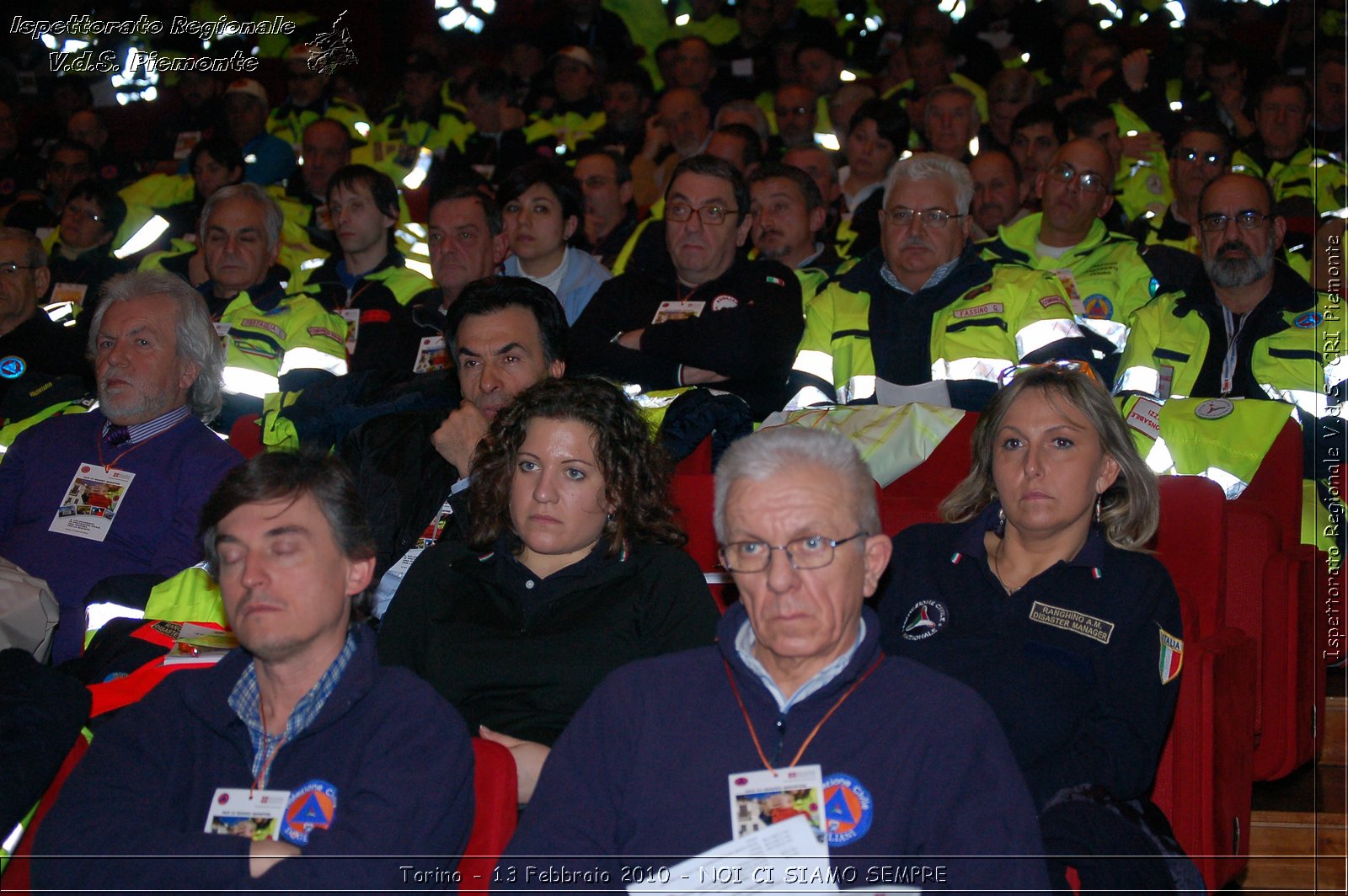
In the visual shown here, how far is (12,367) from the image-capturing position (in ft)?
15.8

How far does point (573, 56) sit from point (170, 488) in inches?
244

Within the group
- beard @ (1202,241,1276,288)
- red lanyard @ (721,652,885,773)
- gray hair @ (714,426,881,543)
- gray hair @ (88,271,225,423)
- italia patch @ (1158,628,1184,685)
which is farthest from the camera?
beard @ (1202,241,1276,288)

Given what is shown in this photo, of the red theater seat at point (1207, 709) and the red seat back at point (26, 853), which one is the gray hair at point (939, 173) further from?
the red seat back at point (26, 853)

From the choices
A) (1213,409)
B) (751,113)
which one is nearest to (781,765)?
(1213,409)

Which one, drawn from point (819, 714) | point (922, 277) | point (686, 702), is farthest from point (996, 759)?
point (922, 277)

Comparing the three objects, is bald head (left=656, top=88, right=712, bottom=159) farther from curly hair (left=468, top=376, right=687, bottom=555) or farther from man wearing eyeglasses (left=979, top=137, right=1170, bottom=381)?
curly hair (left=468, top=376, right=687, bottom=555)

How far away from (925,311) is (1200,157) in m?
2.27

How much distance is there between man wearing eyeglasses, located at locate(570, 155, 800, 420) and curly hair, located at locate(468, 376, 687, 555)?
1243mm

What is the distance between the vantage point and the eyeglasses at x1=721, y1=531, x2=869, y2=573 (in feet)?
6.49

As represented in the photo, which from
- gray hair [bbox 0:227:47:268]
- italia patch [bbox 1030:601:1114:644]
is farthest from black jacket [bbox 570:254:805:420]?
gray hair [bbox 0:227:47:268]

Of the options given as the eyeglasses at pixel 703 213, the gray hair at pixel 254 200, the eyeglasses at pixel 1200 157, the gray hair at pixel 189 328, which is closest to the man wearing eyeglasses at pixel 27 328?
the gray hair at pixel 254 200

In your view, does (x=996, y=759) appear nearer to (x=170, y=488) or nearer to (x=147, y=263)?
(x=170, y=488)

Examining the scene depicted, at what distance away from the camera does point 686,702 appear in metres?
1.97

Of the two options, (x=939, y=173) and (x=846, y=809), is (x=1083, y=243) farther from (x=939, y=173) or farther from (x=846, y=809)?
(x=846, y=809)
